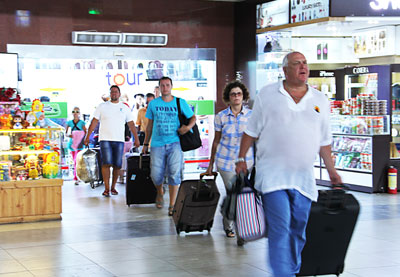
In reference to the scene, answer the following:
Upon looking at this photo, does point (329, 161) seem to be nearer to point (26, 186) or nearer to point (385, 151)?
point (26, 186)

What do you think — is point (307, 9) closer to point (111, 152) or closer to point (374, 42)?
point (374, 42)

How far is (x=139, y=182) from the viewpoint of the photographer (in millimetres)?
9984

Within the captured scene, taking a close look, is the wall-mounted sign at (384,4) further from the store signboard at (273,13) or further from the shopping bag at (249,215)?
the shopping bag at (249,215)

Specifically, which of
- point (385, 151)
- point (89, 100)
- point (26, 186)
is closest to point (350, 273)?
point (26, 186)

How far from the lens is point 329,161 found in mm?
5000

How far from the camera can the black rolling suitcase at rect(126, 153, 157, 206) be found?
32.5ft

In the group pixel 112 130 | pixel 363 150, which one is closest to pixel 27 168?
pixel 112 130

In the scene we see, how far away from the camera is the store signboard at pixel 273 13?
1290 cm

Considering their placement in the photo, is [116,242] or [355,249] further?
[116,242]

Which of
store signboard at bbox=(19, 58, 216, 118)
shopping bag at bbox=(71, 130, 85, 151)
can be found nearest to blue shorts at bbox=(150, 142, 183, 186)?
shopping bag at bbox=(71, 130, 85, 151)

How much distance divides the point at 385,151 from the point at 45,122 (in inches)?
222

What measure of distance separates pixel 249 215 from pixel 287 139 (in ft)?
2.50

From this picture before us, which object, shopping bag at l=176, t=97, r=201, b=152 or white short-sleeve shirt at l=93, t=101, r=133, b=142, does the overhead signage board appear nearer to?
shopping bag at l=176, t=97, r=201, b=152

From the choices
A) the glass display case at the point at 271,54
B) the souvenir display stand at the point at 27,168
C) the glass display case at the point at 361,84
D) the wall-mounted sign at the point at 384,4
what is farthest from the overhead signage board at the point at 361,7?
the souvenir display stand at the point at 27,168
